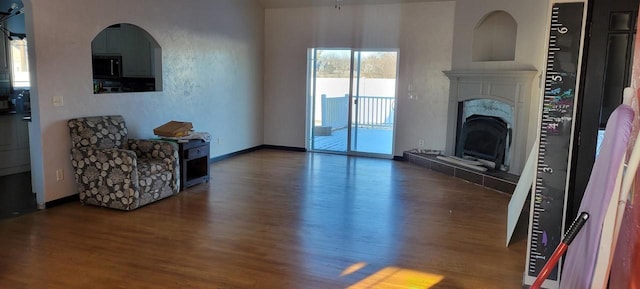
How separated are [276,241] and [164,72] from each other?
11.1 ft

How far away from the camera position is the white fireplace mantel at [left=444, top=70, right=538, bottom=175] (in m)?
6.00

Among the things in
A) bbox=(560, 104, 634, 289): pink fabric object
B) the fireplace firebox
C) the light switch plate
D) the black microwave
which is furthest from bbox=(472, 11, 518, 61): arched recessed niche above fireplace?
the black microwave

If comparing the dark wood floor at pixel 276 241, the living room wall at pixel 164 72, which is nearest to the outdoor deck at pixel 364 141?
the living room wall at pixel 164 72

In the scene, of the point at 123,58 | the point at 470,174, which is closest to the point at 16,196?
the point at 123,58

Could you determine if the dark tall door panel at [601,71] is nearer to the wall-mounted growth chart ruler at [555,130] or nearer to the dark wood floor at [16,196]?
the wall-mounted growth chart ruler at [555,130]

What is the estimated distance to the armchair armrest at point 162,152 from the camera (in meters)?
5.30

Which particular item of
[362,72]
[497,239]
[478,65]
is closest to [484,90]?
[478,65]

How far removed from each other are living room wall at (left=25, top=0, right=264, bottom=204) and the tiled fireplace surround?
138 inches

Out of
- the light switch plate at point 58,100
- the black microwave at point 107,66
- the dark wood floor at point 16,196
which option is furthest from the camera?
the black microwave at point 107,66

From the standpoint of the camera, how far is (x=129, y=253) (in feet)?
12.0

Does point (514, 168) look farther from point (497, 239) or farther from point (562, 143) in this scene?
point (562, 143)

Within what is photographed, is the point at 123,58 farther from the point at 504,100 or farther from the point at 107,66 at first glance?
the point at 504,100

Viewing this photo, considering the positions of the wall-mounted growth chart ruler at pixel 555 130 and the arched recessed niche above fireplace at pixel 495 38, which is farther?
the arched recessed niche above fireplace at pixel 495 38

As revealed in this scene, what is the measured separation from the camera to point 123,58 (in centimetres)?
755
